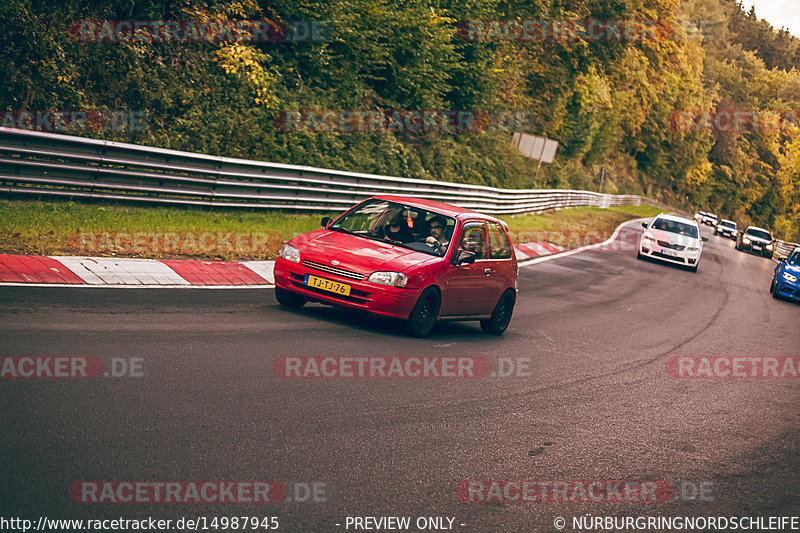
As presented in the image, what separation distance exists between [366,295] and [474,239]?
2051mm

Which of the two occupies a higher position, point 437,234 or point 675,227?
point 437,234

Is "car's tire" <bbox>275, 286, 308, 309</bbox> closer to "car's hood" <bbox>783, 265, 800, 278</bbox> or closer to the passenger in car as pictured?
the passenger in car

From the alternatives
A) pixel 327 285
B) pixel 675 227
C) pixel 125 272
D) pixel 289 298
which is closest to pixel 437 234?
pixel 327 285

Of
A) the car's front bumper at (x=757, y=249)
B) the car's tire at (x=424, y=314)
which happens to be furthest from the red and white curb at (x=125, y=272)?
the car's front bumper at (x=757, y=249)

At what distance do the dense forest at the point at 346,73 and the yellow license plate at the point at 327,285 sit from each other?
311 inches

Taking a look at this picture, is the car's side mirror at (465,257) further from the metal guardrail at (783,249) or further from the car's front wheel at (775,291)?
the metal guardrail at (783,249)

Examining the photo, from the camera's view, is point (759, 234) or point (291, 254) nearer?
point (291, 254)

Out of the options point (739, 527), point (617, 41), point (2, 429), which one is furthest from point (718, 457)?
point (617, 41)

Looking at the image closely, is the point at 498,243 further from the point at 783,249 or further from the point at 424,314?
the point at 783,249

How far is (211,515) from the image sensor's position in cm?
398

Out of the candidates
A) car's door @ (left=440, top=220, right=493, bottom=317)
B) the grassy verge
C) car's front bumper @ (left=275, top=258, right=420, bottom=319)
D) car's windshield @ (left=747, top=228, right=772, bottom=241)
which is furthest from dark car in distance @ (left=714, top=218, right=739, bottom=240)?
car's front bumper @ (left=275, top=258, right=420, bottom=319)

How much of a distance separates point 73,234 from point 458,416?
7.21 m

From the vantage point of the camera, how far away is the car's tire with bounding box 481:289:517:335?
35.9 feet

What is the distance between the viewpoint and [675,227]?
27.1 meters
